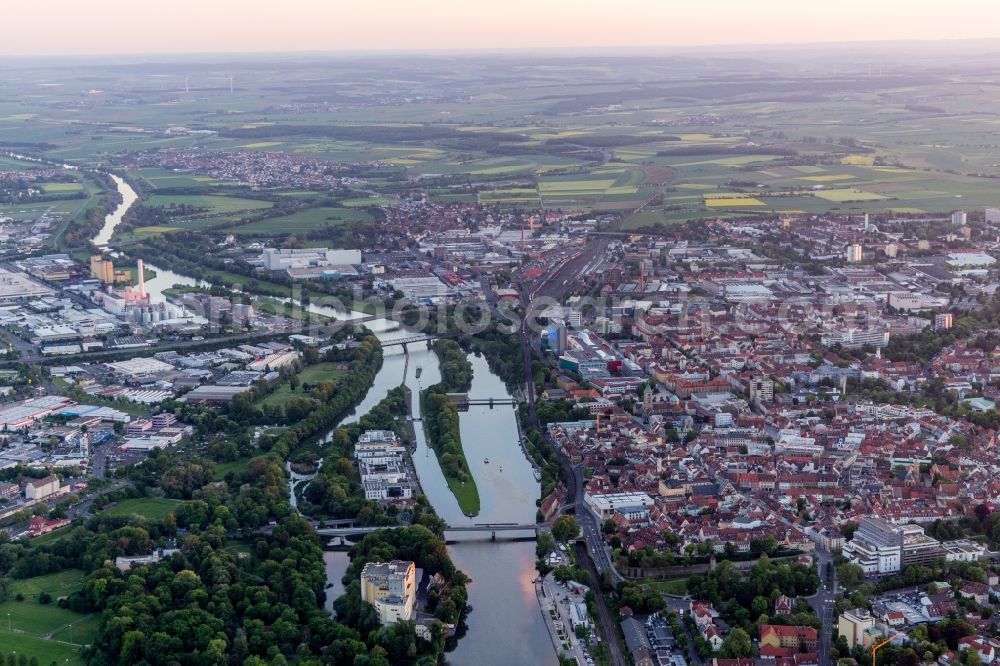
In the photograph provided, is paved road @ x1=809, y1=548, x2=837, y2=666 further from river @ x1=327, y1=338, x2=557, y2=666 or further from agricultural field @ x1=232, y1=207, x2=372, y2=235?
agricultural field @ x1=232, y1=207, x2=372, y2=235

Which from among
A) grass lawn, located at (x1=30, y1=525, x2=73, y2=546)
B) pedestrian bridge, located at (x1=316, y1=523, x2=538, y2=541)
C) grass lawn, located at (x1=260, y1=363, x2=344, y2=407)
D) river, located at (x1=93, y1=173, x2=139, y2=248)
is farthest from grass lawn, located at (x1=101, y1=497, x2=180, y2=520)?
river, located at (x1=93, y1=173, x2=139, y2=248)

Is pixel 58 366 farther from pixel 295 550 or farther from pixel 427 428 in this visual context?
pixel 295 550

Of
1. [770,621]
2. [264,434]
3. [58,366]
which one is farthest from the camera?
[58,366]

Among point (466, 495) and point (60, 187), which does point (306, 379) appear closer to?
point (466, 495)

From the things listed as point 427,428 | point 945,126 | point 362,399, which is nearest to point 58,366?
point 362,399

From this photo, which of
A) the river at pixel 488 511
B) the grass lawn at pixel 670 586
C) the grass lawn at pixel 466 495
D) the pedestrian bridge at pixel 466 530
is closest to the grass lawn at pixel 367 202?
the river at pixel 488 511

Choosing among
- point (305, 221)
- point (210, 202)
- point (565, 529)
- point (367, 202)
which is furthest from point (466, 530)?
point (210, 202)
